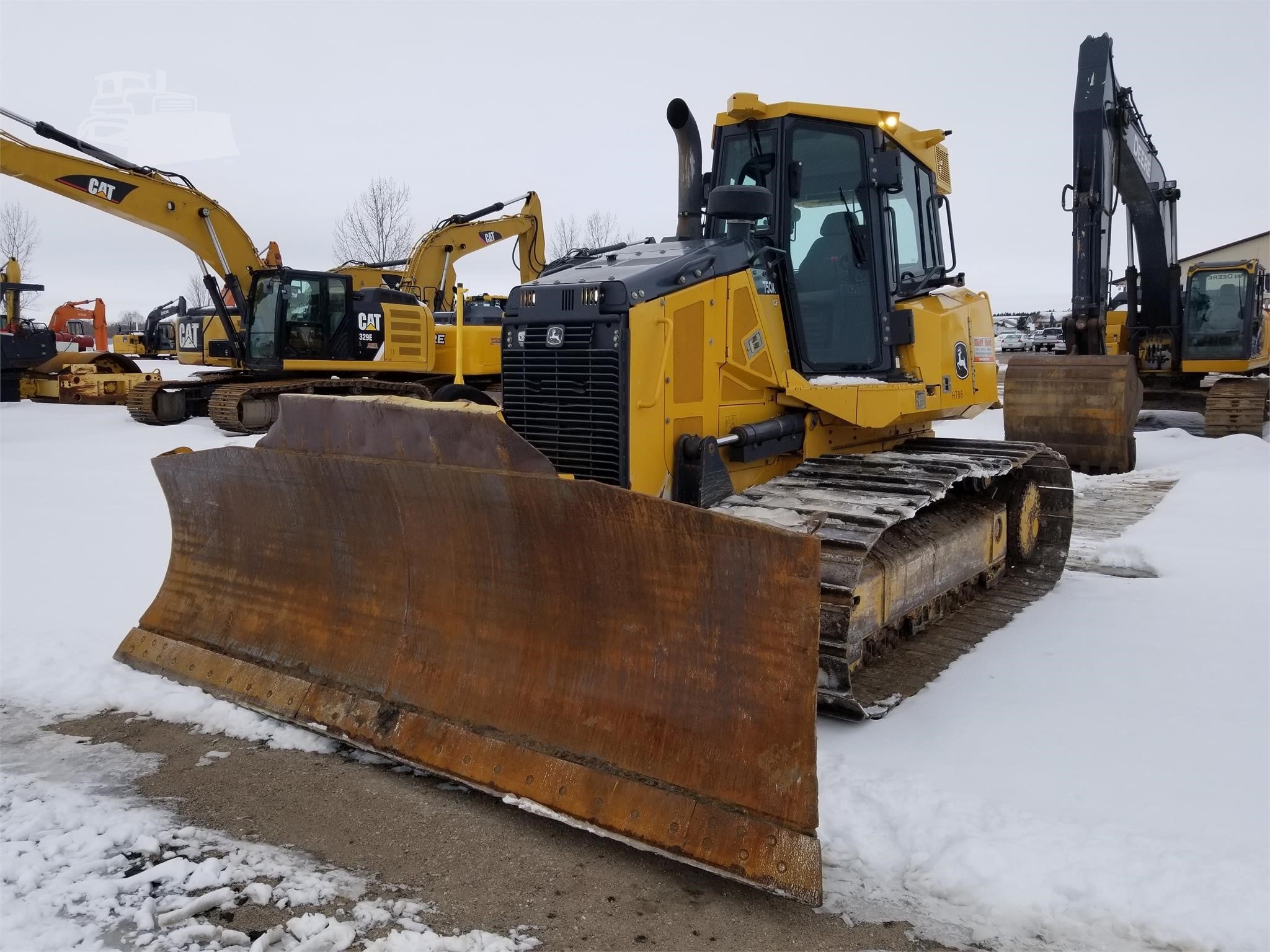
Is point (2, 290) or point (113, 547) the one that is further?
point (2, 290)

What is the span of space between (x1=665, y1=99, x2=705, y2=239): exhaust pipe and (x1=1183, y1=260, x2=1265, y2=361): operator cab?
511 inches

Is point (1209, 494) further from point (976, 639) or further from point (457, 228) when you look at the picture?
point (457, 228)

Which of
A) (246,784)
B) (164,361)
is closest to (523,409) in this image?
(246,784)

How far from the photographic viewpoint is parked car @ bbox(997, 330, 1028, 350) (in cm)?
4362

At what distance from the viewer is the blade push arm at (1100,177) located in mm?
11820

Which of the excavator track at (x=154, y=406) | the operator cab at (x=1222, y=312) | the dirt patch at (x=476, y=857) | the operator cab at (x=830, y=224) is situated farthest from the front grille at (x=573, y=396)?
the operator cab at (x=1222, y=312)

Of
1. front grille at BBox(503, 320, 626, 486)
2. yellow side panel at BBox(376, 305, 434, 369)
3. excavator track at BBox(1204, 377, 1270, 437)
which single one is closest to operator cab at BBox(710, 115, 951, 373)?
front grille at BBox(503, 320, 626, 486)

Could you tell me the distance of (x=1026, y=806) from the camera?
11.1 feet

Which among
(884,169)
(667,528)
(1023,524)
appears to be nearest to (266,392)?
(1023,524)

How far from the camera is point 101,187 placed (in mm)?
14148

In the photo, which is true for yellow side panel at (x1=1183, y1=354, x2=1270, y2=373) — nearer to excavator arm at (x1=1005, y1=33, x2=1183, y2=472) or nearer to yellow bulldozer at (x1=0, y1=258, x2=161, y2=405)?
excavator arm at (x1=1005, y1=33, x2=1183, y2=472)

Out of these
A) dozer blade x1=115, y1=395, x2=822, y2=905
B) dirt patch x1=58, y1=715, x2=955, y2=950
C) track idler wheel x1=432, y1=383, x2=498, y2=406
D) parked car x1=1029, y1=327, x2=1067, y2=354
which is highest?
parked car x1=1029, y1=327, x2=1067, y2=354

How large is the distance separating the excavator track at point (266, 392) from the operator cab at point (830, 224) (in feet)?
30.6

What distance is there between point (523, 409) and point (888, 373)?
2163mm
